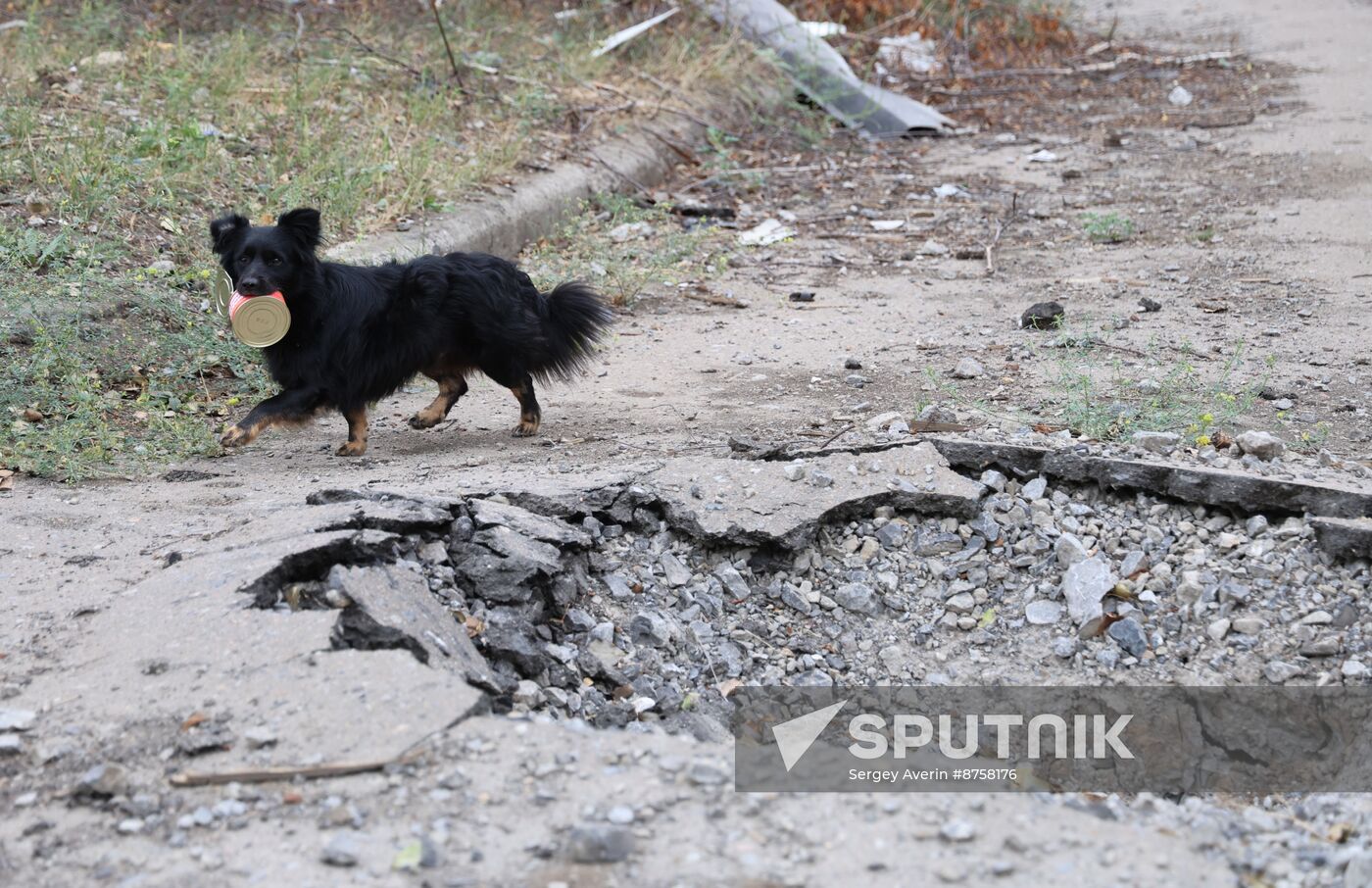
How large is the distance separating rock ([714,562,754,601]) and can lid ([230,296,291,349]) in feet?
6.07

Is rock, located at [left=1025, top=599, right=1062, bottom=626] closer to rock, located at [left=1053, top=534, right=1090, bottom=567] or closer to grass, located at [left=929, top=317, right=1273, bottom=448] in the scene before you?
rock, located at [left=1053, top=534, right=1090, bottom=567]

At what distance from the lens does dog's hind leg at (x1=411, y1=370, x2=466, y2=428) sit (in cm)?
521

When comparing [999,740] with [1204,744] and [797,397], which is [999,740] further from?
[797,397]

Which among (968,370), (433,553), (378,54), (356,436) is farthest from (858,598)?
(378,54)

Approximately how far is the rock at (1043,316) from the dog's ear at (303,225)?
3.09 m

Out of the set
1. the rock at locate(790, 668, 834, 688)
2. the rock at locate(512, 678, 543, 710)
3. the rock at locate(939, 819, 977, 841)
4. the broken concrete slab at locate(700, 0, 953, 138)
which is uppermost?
the broken concrete slab at locate(700, 0, 953, 138)

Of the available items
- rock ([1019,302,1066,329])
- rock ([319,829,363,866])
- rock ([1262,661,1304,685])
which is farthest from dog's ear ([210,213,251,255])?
rock ([1262,661,1304,685])

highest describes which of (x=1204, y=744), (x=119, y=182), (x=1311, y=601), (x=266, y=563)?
(x=119, y=182)

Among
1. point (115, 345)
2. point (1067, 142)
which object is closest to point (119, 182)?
point (115, 345)

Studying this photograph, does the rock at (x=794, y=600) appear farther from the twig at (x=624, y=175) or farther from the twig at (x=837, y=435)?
the twig at (x=624, y=175)

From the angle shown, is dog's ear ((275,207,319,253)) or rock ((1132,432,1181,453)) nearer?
rock ((1132,432,1181,453))

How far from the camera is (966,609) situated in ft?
12.7

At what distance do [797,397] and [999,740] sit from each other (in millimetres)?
1967

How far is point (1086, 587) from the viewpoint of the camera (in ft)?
12.4
